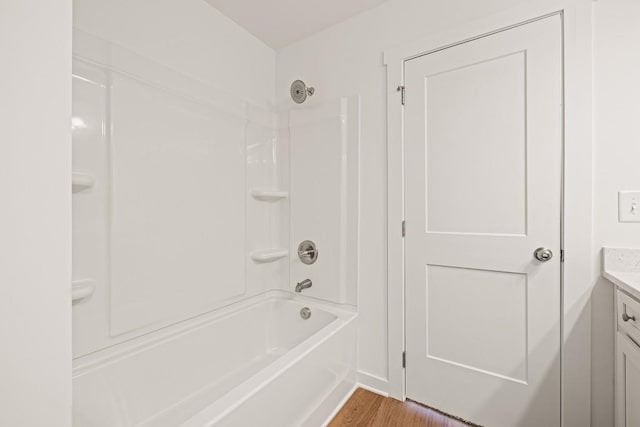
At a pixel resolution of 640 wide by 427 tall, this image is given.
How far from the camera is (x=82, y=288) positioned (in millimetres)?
1165

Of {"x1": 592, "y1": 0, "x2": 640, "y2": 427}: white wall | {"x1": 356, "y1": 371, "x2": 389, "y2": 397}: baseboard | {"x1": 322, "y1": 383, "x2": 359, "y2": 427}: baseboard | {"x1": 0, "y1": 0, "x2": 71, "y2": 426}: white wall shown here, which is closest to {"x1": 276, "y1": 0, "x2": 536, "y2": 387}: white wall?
{"x1": 356, "y1": 371, "x2": 389, "y2": 397}: baseboard

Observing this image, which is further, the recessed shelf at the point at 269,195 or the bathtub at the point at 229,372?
the recessed shelf at the point at 269,195

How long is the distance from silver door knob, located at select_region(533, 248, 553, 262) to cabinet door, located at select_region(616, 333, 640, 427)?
35 centimetres

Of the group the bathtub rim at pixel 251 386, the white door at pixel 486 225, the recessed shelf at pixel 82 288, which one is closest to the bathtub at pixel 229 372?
the bathtub rim at pixel 251 386

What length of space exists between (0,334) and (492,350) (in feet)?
5.71

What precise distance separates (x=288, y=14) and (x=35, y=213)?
189cm

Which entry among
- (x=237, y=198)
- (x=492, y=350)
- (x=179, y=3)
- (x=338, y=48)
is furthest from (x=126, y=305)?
(x=338, y=48)

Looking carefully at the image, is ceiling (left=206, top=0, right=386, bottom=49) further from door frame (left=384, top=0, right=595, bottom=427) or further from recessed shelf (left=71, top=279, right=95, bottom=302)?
recessed shelf (left=71, top=279, right=95, bottom=302)

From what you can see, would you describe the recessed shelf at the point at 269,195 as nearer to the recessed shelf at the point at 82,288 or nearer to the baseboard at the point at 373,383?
the recessed shelf at the point at 82,288

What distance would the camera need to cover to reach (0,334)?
374 mm

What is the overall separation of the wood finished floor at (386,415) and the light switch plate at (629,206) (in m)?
1.23

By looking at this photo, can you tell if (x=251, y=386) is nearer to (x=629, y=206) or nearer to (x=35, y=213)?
(x=35, y=213)

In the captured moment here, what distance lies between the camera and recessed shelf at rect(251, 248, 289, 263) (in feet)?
6.48

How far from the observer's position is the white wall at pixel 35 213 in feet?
1.26
